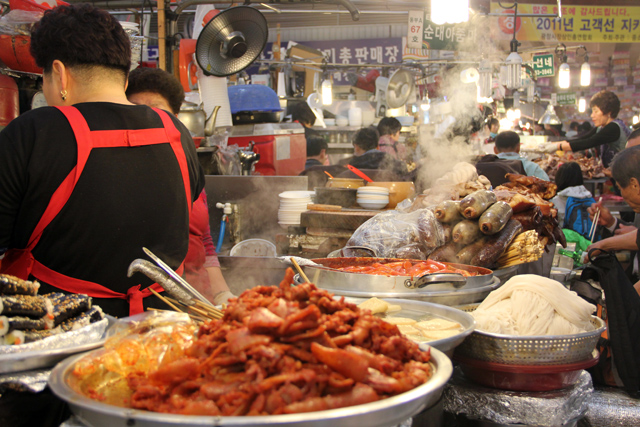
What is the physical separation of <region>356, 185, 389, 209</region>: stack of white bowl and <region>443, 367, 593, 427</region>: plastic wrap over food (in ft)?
6.80

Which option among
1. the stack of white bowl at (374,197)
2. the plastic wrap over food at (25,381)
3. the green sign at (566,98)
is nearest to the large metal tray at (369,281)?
the plastic wrap over food at (25,381)

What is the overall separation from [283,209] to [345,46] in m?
11.1

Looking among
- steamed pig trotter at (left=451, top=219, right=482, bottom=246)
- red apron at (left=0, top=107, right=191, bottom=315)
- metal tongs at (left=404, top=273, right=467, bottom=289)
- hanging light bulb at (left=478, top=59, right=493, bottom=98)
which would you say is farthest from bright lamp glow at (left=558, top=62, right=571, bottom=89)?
red apron at (left=0, top=107, right=191, bottom=315)

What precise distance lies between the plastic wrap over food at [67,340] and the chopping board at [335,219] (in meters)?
2.10

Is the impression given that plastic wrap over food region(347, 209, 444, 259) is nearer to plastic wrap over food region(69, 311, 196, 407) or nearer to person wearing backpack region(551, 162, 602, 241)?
plastic wrap over food region(69, 311, 196, 407)

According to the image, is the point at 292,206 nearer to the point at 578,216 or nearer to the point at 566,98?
the point at 578,216

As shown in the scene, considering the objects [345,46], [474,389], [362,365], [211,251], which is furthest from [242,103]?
[345,46]

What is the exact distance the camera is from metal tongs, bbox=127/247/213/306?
1203 millimetres

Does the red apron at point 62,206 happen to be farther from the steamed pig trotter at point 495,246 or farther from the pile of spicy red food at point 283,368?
the steamed pig trotter at point 495,246

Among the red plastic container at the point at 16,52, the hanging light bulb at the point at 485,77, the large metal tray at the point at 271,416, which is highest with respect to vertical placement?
the hanging light bulb at the point at 485,77

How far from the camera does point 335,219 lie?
10.5 feet

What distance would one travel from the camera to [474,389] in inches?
62.2

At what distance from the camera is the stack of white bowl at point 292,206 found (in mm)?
3930

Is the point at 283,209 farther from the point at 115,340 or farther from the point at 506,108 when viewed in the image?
the point at 506,108
